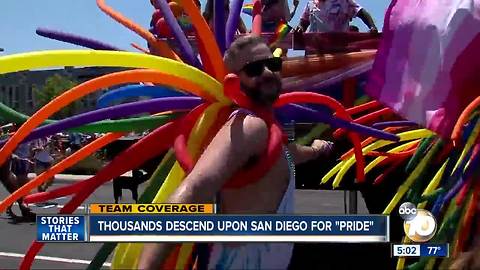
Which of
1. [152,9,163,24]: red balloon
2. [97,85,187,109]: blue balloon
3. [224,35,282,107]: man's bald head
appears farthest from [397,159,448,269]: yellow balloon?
[152,9,163,24]: red balloon

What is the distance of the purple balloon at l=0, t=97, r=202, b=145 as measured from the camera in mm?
1649

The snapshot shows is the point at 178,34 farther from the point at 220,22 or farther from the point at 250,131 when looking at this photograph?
the point at 250,131

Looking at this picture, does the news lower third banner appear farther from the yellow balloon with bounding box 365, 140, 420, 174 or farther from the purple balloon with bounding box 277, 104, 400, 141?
the yellow balloon with bounding box 365, 140, 420, 174

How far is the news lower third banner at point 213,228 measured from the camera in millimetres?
1679

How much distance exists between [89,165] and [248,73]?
0.70 m

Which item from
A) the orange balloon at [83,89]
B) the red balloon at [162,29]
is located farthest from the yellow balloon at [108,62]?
the red balloon at [162,29]

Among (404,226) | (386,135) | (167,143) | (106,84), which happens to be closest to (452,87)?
(386,135)

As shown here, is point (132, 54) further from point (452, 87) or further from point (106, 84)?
point (452, 87)

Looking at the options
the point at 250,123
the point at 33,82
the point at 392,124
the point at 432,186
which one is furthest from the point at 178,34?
the point at 432,186

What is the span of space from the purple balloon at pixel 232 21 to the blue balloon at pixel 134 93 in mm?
189

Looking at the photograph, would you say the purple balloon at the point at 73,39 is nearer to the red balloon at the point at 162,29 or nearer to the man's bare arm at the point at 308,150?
the red balloon at the point at 162,29

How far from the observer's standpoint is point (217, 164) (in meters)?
1.52

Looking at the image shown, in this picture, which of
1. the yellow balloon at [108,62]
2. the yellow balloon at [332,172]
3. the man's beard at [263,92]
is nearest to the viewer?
the yellow balloon at [108,62]

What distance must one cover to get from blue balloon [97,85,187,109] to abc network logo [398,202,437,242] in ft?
2.67
